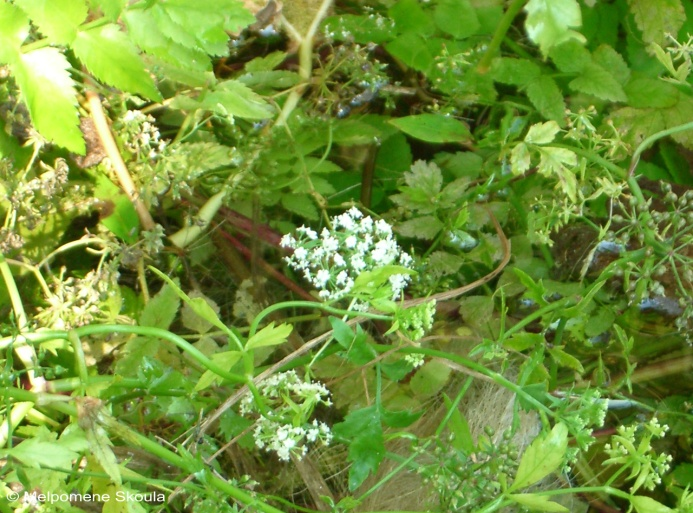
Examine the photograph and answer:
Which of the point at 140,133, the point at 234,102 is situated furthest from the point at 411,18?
the point at 140,133

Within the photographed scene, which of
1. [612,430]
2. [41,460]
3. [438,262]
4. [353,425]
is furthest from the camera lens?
[612,430]

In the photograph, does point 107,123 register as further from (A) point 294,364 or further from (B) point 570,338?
(B) point 570,338

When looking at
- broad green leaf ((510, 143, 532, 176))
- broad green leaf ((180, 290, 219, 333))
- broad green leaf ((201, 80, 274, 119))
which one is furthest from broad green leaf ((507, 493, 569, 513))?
broad green leaf ((201, 80, 274, 119))

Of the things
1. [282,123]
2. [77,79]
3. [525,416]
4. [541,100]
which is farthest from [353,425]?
[77,79]

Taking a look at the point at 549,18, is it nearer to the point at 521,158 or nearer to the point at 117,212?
the point at 521,158

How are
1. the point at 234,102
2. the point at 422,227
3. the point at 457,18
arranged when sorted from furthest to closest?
1. the point at 457,18
2. the point at 422,227
3. the point at 234,102

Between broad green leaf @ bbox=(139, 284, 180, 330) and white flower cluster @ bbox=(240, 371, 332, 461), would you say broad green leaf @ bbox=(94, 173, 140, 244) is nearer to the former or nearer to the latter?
broad green leaf @ bbox=(139, 284, 180, 330)

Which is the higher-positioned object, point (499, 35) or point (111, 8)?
point (111, 8)
